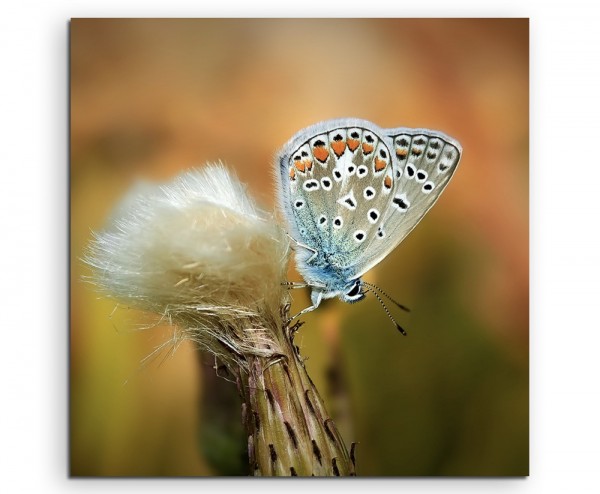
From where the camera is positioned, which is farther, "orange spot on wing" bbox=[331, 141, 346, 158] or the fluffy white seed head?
"orange spot on wing" bbox=[331, 141, 346, 158]

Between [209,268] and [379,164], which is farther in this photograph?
[379,164]

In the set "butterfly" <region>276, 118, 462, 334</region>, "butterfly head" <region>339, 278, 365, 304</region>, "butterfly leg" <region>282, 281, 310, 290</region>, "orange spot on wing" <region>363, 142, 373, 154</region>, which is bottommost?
"butterfly head" <region>339, 278, 365, 304</region>

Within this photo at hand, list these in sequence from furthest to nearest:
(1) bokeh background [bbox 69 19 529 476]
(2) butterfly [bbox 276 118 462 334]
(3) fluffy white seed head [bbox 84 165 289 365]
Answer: (1) bokeh background [bbox 69 19 529 476]
(2) butterfly [bbox 276 118 462 334]
(3) fluffy white seed head [bbox 84 165 289 365]

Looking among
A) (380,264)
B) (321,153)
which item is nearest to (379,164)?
(321,153)

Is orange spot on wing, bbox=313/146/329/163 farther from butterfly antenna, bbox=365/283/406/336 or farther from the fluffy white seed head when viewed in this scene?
butterfly antenna, bbox=365/283/406/336

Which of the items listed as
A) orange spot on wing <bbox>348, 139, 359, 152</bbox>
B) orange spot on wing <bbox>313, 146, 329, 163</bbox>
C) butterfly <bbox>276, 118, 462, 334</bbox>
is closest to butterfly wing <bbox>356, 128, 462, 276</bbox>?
butterfly <bbox>276, 118, 462, 334</bbox>

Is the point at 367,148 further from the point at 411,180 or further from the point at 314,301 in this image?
the point at 314,301
